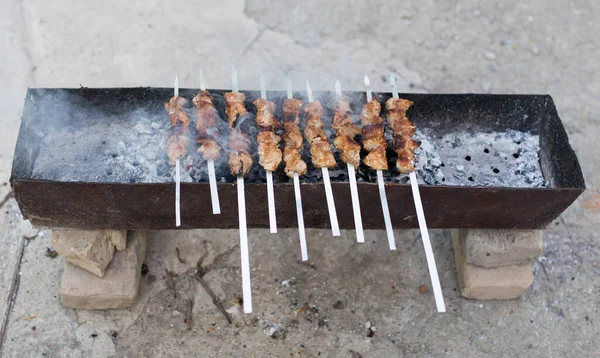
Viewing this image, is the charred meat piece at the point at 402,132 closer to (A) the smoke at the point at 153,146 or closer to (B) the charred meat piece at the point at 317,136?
(A) the smoke at the point at 153,146

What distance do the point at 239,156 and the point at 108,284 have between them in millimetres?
1463

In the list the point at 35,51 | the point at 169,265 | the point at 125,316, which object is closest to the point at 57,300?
the point at 125,316

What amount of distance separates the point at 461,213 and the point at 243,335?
5.66 ft

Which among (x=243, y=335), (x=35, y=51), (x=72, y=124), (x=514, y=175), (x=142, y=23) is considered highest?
(x=142, y=23)

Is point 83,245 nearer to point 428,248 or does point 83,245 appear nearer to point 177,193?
point 177,193

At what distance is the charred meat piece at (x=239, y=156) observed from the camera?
11.2 ft

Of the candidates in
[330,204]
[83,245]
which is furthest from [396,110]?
[83,245]

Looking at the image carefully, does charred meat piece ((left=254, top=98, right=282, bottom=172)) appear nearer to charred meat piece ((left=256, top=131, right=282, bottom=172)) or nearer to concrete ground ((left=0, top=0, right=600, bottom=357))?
charred meat piece ((left=256, top=131, right=282, bottom=172))

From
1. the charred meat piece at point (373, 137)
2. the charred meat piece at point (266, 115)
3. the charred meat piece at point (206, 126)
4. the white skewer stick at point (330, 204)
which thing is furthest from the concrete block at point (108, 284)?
the charred meat piece at point (373, 137)

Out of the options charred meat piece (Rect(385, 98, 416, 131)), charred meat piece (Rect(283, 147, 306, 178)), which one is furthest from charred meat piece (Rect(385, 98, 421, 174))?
charred meat piece (Rect(283, 147, 306, 178))

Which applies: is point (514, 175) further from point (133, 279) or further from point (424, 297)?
point (133, 279)

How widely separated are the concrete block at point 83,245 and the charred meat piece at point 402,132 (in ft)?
6.57

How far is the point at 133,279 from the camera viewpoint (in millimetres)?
4168

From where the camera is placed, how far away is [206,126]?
12.0 feet
